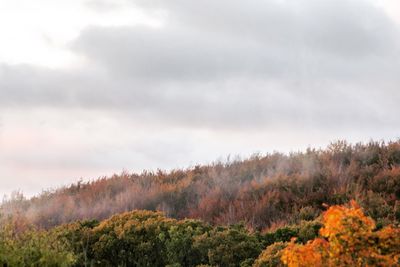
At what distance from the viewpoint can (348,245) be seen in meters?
7.91

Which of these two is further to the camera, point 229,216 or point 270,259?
point 229,216

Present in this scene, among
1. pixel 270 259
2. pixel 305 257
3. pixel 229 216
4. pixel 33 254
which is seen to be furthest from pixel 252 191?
pixel 305 257

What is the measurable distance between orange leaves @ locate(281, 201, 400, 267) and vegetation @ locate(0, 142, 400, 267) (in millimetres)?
12

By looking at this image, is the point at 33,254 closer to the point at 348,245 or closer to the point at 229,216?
the point at 348,245

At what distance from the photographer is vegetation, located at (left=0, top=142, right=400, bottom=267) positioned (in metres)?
8.26

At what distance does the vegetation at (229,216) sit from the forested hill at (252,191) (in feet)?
0.11

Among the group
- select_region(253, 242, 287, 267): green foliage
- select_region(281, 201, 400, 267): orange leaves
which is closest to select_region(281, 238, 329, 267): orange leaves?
select_region(281, 201, 400, 267): orange leaves

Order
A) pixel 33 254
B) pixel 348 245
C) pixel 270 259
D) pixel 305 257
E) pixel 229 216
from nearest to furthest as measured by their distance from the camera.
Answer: pixel 348 245, pixel 305 257, pixel 33 254, pixel 270 259, pixel 229 216

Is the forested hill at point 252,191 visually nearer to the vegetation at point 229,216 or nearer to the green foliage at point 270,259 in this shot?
the vegetation at point 229,216

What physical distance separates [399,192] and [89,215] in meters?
8.16

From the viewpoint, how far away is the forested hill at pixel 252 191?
1677cm

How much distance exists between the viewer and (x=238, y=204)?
17453 millimetres

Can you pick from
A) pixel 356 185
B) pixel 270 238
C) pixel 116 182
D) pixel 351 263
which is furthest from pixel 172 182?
pixel 351 263

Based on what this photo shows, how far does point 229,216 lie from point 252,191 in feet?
7.20
